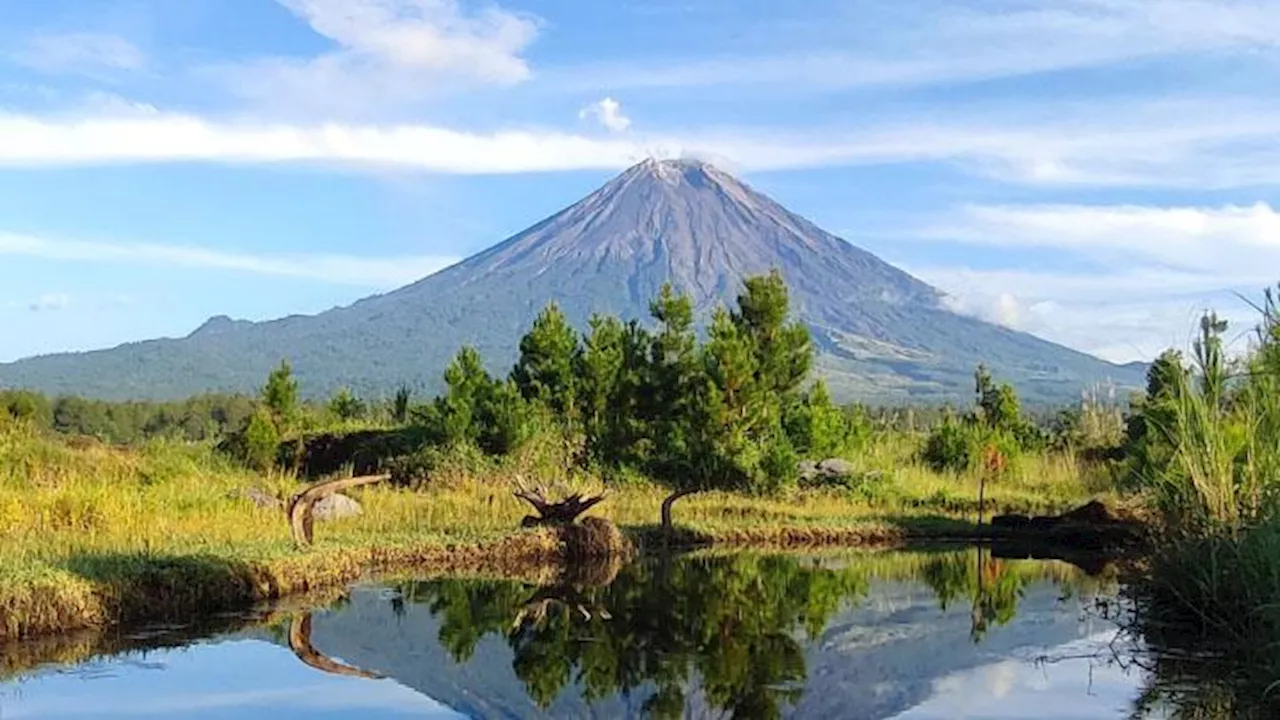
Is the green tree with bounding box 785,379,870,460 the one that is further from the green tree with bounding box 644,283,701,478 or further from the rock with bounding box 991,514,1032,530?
the rock with bounding box 991,514,1032,530

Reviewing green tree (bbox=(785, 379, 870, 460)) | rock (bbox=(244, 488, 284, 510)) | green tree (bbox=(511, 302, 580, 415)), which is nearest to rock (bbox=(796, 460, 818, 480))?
green tree (bbox=(785, 379, 870, 460))

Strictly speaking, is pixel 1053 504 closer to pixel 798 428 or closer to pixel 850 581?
pixel 798 428

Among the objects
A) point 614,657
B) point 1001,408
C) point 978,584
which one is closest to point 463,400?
point 978,584

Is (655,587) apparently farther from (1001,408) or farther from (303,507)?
(1001,408)

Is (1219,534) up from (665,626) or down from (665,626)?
up

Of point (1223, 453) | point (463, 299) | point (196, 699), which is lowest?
point (196, 699)

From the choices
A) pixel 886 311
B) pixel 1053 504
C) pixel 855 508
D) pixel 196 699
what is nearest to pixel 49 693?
pixel 196 699

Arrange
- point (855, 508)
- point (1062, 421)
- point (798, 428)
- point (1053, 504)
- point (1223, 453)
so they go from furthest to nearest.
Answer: point (1062, 421) < point (798, 428) < point (1053, 504) < point (855, 508) < point (1223, 453)
